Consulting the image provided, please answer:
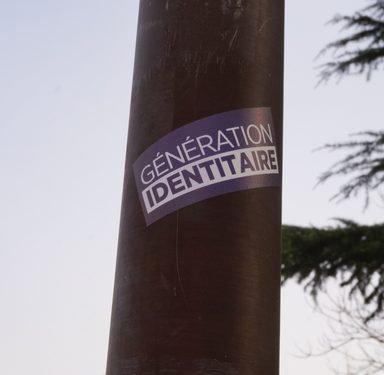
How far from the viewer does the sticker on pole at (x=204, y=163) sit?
1031 centimetres

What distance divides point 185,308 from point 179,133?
2.12 metres

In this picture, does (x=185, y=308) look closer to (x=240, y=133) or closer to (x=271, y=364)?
(x=271, y=364)

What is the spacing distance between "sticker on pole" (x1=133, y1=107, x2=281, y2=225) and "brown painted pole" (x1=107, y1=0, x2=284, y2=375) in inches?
2.7

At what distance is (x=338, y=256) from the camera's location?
468 inches

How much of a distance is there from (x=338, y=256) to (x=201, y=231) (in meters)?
2.64

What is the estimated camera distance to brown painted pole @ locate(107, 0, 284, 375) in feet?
31.9

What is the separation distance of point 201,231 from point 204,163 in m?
0.85

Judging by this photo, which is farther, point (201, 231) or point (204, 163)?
point (204, 163)

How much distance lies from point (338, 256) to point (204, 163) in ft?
8.73

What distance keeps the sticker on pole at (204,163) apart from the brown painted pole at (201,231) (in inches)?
2.7

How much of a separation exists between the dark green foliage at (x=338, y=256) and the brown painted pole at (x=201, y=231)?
1332mm

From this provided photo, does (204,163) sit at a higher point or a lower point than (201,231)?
higher

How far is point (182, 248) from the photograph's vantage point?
32.8ft

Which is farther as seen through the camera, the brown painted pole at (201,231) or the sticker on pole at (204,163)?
the sticker on pole at (204,163)
